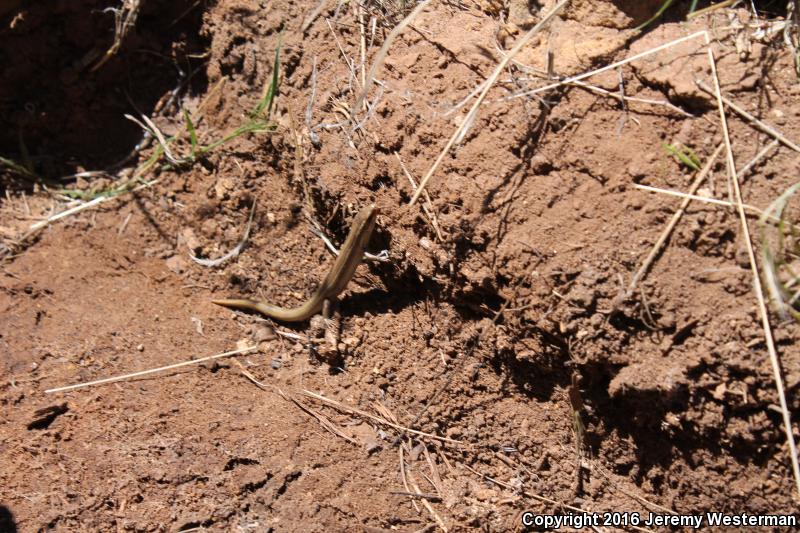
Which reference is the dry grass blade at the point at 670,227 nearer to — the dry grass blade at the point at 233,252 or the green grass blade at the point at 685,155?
the green grass blade at the point at 685,155

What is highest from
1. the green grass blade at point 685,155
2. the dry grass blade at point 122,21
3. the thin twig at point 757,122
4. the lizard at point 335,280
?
the dry grass blade at point 122,21

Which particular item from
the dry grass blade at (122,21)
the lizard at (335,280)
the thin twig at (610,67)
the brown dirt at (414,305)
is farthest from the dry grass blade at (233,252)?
the thin twig at (610,67)

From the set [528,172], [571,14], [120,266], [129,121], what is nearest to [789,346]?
[528,172]

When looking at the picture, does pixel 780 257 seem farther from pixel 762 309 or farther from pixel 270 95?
Answer: pixel 270 95

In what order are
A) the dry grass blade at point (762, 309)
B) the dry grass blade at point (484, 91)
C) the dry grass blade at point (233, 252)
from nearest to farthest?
the dry grass blade at point (762, 309) < the dry grass blade at point (484, 91) < the dry grass blade at point (233, 252)

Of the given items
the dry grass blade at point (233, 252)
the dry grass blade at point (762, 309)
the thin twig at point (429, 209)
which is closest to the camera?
the dry grass blade at point (762, 309)

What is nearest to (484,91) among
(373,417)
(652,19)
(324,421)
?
(652,19)

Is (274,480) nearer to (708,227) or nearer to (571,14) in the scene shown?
(708,227)
